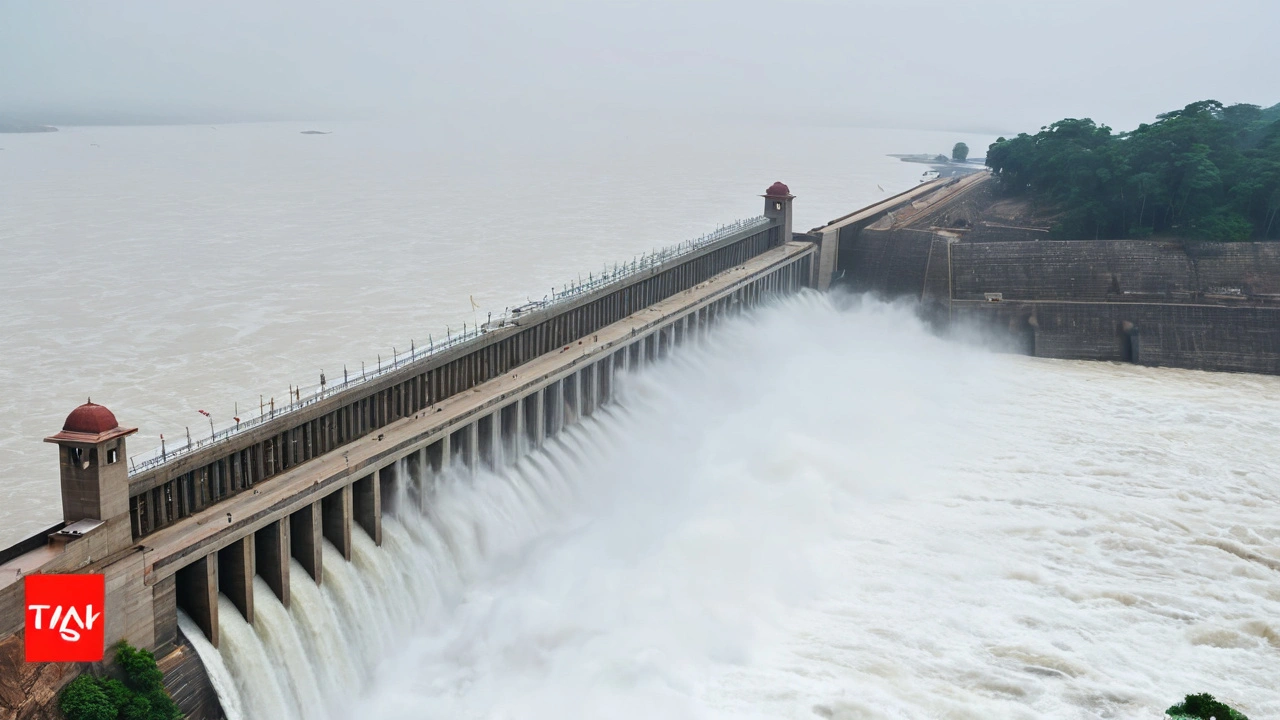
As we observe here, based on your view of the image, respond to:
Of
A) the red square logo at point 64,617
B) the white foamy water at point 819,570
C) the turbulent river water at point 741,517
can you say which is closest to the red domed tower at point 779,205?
the turbulent river water at point 741,517

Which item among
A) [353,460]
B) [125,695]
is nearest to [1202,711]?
[353,460]

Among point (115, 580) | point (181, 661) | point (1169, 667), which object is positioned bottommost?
point (1169, 667)

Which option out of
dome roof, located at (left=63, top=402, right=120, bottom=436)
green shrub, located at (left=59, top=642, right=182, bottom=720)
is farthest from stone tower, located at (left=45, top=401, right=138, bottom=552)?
green shrub, located at (left=59, top=642, right=182, bottom=720)

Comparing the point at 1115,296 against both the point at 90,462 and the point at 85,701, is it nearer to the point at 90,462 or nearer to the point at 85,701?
the point at 90,462

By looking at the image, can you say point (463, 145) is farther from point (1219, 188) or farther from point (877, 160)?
point (1219, 188)

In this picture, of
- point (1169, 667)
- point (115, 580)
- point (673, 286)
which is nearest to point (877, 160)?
point (673, 286)

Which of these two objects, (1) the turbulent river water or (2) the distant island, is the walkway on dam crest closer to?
(1) the turbulent river water
